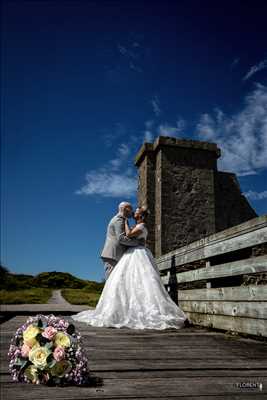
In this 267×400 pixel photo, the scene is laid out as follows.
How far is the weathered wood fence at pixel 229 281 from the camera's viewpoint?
Answer: 3720 mm

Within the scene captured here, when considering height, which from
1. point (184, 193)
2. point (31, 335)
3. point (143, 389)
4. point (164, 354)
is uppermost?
point (184, 193)

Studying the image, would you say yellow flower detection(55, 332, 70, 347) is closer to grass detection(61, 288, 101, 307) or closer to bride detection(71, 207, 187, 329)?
bride detection(71, 207, 187, 329)

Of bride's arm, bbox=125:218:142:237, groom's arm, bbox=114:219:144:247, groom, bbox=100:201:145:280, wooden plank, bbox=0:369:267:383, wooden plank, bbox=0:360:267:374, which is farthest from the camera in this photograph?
groom, bbox=100:201:145:280

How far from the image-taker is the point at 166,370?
246 centimetres

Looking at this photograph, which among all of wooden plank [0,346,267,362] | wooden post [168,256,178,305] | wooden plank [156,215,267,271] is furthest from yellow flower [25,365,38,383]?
wooden post [168,256,178,305]

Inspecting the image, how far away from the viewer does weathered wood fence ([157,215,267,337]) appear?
372 cm

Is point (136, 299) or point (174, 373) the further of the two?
point (136, 299)

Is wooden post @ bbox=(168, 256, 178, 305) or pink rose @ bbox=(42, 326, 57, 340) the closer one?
pink rose @ bbox=(42, 326, 57, 340)

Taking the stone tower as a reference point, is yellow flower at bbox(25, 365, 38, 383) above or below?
below

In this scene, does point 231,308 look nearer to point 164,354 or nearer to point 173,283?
point 164,354

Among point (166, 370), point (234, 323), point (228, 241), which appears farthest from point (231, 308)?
point (166, 370)

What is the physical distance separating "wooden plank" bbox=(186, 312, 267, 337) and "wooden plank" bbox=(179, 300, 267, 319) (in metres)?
0.05

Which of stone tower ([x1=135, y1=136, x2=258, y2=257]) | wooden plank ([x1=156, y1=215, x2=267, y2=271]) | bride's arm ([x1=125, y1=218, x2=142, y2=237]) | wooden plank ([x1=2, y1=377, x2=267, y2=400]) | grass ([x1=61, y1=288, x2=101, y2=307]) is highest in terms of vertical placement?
stone tower ([x1=135, y1=136, x2=258, y2=257])

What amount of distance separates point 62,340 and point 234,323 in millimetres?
2739
